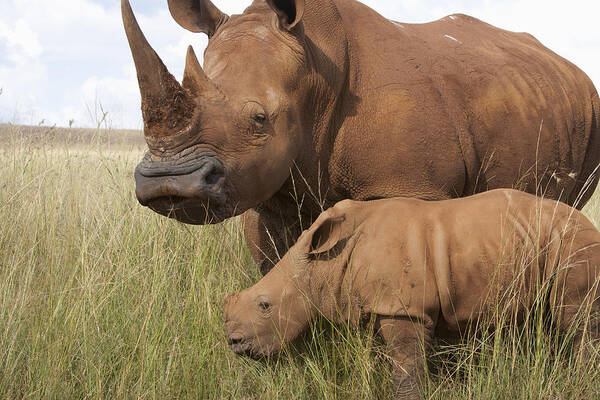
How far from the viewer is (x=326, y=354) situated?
11.5 ft

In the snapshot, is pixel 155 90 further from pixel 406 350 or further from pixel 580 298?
pixel 580 298

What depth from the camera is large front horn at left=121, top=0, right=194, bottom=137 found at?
137 inches

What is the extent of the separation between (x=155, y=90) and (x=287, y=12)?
0.98 meters

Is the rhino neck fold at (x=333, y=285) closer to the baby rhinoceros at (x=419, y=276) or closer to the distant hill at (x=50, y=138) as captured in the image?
the baby rhinoceros at (x=419, y=276)

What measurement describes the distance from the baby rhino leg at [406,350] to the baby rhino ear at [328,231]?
0.43m

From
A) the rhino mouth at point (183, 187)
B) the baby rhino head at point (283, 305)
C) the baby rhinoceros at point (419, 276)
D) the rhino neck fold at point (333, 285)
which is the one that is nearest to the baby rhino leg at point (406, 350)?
the baby rhinoceros at point (419, 276)

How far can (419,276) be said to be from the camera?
10.7 ft

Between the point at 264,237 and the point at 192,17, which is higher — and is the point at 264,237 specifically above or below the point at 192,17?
below

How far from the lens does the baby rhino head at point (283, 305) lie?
3406 mm

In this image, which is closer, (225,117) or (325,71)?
(225,117)

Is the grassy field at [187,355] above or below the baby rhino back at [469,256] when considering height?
below

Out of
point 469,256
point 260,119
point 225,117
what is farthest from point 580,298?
point 225,117

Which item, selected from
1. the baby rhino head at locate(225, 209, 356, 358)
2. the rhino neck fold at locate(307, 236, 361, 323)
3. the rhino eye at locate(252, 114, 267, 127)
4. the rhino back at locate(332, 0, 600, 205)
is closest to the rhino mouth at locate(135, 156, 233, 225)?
the rhino eye at locate(252, 114, 267, 127)

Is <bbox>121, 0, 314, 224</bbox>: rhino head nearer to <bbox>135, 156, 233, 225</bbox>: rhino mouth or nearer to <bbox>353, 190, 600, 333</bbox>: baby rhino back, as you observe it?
<bbox>135, 156, 233, 225</bbox>: rhino mouth
